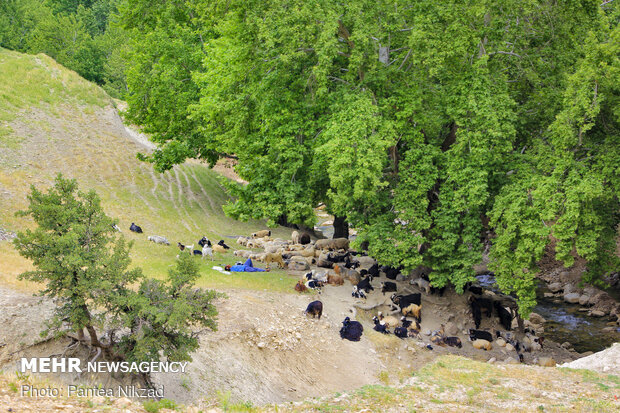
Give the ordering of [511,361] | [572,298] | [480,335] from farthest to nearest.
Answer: [572,298]
[480,335]
[511,361]

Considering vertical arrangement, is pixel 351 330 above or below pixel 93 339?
above

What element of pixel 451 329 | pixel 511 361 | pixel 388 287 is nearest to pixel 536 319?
pixel 451 329

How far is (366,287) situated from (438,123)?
336 inches

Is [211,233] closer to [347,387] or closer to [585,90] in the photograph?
[347,387]

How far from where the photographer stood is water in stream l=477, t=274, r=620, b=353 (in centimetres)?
2569

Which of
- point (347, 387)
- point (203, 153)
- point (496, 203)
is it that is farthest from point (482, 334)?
point (203, 153)

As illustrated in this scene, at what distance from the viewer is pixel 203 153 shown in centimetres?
3825

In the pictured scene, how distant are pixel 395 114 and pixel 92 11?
8901 centimetres

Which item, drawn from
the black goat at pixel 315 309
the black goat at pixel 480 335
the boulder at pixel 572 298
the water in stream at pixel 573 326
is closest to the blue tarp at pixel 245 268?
the black goat at pixel 315 309

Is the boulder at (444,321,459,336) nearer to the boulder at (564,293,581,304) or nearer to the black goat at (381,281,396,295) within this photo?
the black goat at (381,281,396,295)

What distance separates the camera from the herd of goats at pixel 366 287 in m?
24.0

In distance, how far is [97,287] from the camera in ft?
44.3

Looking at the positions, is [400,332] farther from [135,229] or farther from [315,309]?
[135,229]

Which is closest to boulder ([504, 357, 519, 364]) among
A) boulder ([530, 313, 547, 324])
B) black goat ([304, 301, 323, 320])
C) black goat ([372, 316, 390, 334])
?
black goat ([372, 316, 390, 334])
